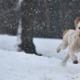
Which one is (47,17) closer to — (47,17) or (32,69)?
(47,17)

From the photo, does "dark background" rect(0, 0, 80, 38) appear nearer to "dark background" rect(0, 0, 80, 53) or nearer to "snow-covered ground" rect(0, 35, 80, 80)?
"dark background" rect(0, 0, 80, 53)

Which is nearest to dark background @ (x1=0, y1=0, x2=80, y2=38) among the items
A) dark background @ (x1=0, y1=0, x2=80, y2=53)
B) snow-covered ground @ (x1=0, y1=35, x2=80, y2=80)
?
dark background @ (x1=0, y1=0, x2=80, y2=53)

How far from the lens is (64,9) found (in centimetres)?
2783

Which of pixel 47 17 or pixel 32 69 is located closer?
pixel 32 69

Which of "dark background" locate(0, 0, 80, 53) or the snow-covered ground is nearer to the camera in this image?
the snow-covered ground

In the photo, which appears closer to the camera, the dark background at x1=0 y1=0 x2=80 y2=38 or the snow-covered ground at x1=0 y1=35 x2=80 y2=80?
the snow-covered ground at x1=0 y1=35 x2=80 y2=80

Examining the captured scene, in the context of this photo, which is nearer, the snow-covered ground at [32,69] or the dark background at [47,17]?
the snow-covered ground at [32,69]

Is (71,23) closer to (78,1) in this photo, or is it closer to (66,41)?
(78,1)

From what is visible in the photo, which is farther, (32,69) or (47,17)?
(47,17)

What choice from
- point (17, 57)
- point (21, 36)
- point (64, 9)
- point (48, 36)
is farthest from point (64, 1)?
point (17, 57)

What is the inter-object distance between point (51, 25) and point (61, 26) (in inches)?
27.2

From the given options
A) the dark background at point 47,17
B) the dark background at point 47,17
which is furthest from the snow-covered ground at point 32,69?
the dark background at point 47,17

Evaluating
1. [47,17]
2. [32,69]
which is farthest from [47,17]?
[32,69]

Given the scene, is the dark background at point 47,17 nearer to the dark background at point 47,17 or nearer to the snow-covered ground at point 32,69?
the dark background at point 47,17
